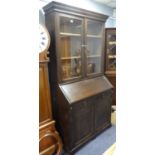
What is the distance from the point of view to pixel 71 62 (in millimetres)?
2406

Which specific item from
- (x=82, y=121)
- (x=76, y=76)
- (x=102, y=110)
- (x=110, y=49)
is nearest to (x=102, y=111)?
(x=102, y=110)

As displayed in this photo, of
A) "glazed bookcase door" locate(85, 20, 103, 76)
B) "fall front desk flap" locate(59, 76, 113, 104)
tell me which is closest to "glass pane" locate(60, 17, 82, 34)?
"glazed bookcase door" locate(85, 20, 103, 76)

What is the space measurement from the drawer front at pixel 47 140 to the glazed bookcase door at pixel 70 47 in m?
0.65

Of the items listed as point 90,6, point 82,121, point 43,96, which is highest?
point 90,6

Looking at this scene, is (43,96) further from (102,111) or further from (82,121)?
(102,111)

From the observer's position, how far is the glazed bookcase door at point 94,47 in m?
2.58

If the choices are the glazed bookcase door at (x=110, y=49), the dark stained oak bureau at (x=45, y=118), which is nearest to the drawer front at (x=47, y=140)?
the dark stained oak bureau at (x=45, y=118)

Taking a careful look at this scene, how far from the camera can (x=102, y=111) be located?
2.63 m

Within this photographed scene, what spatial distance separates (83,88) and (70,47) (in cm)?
62
